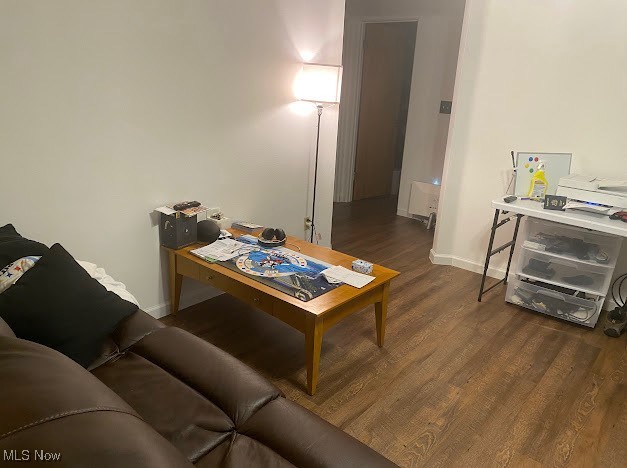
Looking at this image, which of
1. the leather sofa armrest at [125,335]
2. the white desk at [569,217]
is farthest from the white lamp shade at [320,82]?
the leather sofa armrest at [125,335]

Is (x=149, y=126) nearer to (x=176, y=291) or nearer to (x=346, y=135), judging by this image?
(x=176, y=291)

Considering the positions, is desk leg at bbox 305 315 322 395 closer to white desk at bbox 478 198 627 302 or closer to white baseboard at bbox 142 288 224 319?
white baseboard at bbox 142 288 224 319

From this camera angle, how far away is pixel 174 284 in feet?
8.93

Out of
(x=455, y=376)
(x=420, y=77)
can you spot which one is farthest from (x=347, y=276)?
(x=420, y=77)

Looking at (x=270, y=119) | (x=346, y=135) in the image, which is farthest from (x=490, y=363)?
(x=346, y=135)

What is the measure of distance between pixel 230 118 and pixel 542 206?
2088mm

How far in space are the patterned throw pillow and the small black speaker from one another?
1100 millimetres

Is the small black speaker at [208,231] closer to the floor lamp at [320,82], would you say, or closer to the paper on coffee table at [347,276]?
the paper on coffee table at [347,276]

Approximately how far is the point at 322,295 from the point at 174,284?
1.06 meters

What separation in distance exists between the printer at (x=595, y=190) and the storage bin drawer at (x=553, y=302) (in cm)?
63

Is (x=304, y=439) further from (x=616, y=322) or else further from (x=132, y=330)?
(x=616, y=322)

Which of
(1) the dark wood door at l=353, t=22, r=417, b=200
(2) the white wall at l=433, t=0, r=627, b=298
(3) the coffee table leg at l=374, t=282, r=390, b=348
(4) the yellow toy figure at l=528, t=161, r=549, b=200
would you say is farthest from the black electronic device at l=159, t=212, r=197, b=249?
(1) the dark wood door at l=353, t=22, r=417, b=200

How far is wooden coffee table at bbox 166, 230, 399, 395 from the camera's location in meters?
2.04

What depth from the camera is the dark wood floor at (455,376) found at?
1911 mm
